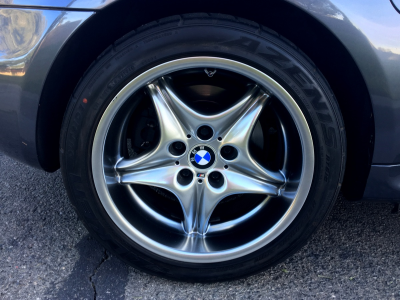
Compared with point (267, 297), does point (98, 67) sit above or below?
above

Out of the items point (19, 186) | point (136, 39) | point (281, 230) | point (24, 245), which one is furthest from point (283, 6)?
point (19, 186)

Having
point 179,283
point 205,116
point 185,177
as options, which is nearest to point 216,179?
point 185,177

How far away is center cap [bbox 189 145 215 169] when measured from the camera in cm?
138

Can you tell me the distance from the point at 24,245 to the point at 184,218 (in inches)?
31.4

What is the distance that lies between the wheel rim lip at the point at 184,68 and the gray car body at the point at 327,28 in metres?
0.24

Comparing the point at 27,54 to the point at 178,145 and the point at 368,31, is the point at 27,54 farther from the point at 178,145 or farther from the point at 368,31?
the point at 368,31

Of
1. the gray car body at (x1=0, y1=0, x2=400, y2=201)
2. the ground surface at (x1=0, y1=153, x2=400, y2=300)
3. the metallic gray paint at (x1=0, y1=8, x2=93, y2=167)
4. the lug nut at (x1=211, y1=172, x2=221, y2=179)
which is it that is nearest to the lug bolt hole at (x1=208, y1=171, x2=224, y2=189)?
the lug nut at (x1=211, y1=172, x2=221, y2=179)

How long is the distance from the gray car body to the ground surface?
406mm

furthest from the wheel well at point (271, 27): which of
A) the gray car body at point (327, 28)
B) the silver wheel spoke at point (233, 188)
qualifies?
the silver wheel spoke at point (233, 188)

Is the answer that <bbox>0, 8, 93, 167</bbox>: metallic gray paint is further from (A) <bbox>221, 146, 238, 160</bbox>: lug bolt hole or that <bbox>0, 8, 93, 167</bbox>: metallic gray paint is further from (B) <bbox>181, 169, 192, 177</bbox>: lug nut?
(A) <bbox>221, 146, 238, 160</bbox>: lug bolt hole

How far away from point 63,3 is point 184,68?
46cm

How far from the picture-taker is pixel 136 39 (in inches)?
47.5

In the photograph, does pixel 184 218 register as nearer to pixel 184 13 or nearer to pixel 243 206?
pixel 243 206

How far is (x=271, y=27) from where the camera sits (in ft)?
4.17
